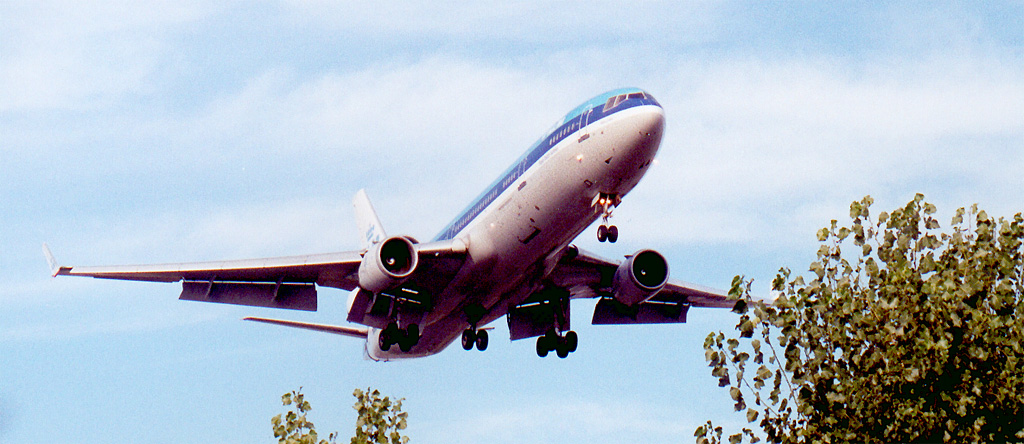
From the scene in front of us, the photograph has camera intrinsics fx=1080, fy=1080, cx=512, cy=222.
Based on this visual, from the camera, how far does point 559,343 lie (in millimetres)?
37250

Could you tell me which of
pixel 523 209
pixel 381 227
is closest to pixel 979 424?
pixel 523 209

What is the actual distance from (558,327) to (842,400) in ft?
67.7

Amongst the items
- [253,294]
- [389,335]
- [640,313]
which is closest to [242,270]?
[253,294]

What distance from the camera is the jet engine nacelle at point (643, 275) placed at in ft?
115

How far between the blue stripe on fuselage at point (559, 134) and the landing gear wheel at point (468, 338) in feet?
14.5

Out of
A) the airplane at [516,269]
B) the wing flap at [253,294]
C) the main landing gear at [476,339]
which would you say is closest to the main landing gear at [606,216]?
the airplane at [516,269]

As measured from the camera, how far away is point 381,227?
46344 millimetres

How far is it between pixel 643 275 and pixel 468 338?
618cm

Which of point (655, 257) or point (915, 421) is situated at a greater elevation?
point (655, 257)

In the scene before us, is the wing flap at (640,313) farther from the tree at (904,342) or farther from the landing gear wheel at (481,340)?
the tree at (904,342)

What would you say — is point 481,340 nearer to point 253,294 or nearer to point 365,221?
point 253,294

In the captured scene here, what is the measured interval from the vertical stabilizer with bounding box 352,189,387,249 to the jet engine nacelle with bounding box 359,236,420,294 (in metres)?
13.9

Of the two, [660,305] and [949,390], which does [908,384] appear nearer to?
[949,390]

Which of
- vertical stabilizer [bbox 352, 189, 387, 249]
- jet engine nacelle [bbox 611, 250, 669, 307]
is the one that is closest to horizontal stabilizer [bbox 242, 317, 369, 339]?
vertical stabilizer [bbox 352, 189, 387, 249]
